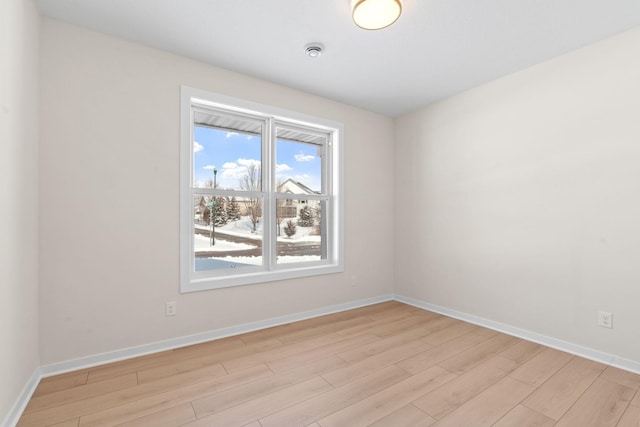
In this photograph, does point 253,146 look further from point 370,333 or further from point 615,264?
point 615,264

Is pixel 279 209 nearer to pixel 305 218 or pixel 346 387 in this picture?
pixel 305 218

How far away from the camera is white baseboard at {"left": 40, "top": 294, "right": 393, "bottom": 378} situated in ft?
7.28

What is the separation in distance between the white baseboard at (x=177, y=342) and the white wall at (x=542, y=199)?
1.48m

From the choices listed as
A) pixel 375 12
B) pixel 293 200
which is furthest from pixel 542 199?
pixel 293 200

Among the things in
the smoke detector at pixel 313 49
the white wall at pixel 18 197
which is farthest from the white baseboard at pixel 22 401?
the smoke detector at pixel 313 49

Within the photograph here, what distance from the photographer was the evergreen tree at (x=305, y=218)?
3720 mm

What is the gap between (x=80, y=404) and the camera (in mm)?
1838

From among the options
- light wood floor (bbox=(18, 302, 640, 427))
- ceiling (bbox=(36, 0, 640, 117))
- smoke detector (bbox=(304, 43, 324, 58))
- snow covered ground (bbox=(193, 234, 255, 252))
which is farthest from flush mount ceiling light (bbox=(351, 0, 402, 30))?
light wood floor (bbox=(18, 302, 640, 427))

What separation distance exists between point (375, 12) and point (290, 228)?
2.32 m

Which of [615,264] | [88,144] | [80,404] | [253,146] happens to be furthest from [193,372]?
[615,264]

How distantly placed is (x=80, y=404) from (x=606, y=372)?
360 cm

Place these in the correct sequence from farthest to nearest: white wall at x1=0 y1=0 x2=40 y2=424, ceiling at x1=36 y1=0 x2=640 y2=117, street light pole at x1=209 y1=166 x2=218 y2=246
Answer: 1. street light pole at x1=209 y1=166 x2=218 y2=246
2. ceiling at x1=36 y1=0 x2=640 y2=117
3. white wall at x1=0 y1=0 x2=40 y2=424

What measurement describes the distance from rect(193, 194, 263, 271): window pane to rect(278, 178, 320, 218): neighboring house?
0.31m

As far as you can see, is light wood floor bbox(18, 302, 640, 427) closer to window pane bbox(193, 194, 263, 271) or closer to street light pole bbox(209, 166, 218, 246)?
window pane bbox(193, 194, 263, 271)
